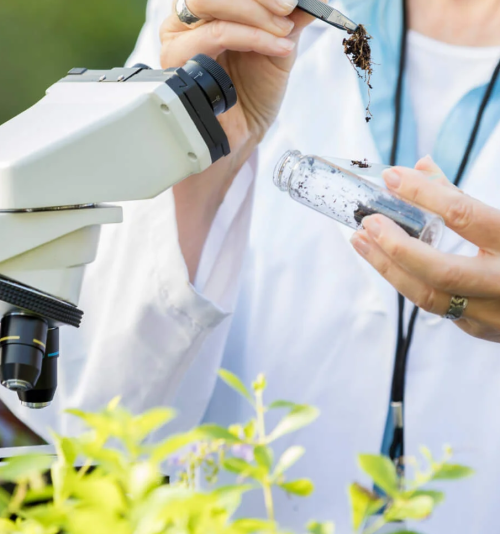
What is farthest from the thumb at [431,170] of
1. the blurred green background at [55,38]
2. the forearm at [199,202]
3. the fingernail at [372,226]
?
the blurred green background at [55,38]

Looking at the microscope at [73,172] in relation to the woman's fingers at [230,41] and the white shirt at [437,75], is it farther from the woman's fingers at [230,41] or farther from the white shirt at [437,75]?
the white shirt at [437,75]

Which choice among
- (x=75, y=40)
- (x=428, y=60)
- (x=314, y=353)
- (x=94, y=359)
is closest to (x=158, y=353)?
(x=94, y=359)

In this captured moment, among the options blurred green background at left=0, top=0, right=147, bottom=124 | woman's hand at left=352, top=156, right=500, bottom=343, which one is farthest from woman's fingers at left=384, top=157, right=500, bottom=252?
blurred green background at left=0, top=0, right=147, bottom=124

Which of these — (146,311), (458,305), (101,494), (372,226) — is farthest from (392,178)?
(101,494)

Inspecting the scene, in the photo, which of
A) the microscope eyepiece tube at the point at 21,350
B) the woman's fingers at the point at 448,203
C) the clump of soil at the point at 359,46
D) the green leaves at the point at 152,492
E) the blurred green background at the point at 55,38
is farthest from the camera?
the blurred green background at the point at 55,38

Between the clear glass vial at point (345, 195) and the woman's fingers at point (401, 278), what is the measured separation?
36 mm

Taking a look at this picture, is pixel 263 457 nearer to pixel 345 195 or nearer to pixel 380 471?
pixel 380 471

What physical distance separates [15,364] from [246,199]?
64 centimetres

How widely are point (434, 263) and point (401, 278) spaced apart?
0.07 metres

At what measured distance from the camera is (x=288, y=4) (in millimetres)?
721

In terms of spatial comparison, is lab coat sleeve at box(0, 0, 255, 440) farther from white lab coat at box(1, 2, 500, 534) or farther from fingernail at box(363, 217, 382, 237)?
fingernail at box(363, 217, 382, 237)

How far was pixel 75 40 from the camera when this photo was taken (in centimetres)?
468

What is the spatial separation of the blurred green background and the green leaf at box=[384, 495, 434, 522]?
15.4 ft

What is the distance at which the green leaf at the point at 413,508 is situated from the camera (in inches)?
10.8
